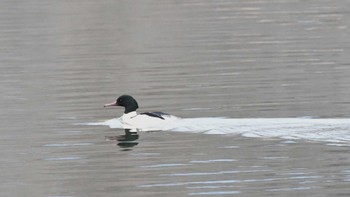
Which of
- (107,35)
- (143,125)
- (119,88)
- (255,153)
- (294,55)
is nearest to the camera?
(255,153)

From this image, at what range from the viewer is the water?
15.8 meters

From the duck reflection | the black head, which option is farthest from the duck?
the duck reflection

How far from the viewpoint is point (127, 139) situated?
65.2 feet

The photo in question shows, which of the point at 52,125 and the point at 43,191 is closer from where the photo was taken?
the point at 43,191

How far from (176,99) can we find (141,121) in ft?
9.37

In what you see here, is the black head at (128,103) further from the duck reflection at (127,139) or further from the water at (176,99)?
the duck reflection at (127,139)

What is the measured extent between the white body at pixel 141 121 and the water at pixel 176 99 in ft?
1.51

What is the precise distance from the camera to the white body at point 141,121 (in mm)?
20561

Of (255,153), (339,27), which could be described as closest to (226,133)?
(255,153)

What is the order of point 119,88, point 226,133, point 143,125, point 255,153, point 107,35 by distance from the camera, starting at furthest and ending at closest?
point 107,35
point 119,88
point 143,125
point 226,133
point 255,153

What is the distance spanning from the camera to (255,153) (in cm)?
1731

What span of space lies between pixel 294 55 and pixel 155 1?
29.7 meters

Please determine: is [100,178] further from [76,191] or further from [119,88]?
[119,88]

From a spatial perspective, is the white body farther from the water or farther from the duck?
the water
